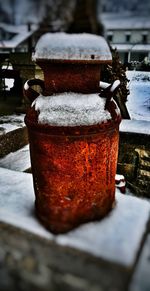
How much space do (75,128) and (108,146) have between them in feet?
0.91

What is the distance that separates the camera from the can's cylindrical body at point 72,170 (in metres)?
1.53

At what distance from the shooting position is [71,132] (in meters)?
1.50

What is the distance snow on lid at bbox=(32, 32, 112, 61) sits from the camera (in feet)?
4.45

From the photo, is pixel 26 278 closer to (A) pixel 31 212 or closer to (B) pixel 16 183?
(A) pixel 31 212

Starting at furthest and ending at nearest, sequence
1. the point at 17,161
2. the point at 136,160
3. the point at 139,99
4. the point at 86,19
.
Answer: the point at 139,99 < the point at 136,160 < the point at 17,161 < the point at 86,19

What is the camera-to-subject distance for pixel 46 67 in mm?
1592

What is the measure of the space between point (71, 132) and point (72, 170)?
26 centimetres

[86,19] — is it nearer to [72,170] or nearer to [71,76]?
[71,76]

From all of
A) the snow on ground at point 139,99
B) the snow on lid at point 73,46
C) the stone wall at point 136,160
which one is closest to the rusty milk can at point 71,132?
the snow on lid at point 73,46

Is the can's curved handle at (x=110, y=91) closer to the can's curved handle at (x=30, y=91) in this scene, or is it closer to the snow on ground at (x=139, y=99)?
the can's curved handle at (x=30, y=91)

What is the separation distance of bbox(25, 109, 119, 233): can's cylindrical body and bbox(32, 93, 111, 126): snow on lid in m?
0.04

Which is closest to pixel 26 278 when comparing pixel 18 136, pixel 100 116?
pixel 100 116

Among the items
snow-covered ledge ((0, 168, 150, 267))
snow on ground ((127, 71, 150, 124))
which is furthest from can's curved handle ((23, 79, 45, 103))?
snow on ground ((127, 71, 150, 124))

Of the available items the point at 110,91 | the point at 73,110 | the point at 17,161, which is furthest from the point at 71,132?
the point at 17,161
